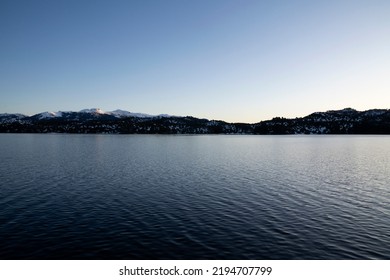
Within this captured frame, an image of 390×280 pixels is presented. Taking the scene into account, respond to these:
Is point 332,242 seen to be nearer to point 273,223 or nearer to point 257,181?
point 273,223

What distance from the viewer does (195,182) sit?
2403 inches

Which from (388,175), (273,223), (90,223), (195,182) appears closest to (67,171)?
(195,182)

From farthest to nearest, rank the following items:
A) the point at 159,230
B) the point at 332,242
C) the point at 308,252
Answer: the point at 159,230 → the point at 332,242 → the point at 308,252

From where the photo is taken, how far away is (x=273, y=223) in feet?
113

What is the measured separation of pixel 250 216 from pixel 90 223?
20697 mm

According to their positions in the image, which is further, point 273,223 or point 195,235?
point 273,223

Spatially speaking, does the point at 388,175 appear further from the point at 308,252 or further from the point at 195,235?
the point at 195,235

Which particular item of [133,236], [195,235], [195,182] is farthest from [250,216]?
[195,182]

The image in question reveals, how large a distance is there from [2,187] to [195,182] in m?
38.1

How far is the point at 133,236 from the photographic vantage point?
30.1 meters
